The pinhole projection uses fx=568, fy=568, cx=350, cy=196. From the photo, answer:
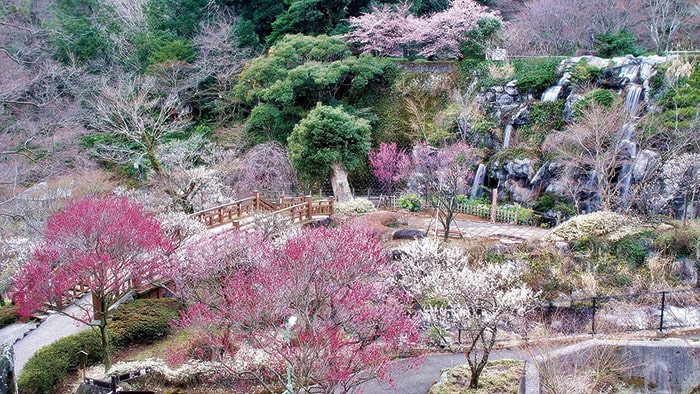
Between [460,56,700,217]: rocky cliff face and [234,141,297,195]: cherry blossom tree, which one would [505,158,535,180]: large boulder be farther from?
[234,141,297,195]: cherry blossom tree

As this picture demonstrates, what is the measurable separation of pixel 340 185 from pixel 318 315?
49.1ft

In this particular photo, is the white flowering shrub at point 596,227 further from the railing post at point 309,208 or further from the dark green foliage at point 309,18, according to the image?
the dark green foliage at point 309,18

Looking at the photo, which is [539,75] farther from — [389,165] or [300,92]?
[300,92]

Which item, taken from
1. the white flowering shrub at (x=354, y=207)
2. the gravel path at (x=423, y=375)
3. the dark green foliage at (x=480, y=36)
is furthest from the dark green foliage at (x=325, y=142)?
the gravel path at (x=423, y=375)

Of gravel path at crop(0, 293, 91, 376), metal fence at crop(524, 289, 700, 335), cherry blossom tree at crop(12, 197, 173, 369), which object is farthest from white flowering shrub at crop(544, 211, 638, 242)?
gravel path at crop(0, 293, 91, 376)

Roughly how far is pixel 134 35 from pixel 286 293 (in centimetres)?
2957

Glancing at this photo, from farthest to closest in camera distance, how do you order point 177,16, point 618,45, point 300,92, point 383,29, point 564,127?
1. point 177,16
2. point 383,29
3. point 300,92
4. point 618,45
5. point 564,127

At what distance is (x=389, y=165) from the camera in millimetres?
24297

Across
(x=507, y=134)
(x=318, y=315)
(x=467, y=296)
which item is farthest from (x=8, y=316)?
(x=507, y=134)

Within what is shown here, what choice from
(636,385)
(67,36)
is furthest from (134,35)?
(636,385)

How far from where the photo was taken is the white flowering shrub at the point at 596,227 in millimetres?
16562

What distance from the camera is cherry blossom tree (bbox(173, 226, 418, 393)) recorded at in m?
9.28

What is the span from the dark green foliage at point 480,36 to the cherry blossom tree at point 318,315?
758 inches

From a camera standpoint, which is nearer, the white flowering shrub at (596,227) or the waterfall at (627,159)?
the white flowering shrub at (596,227)
